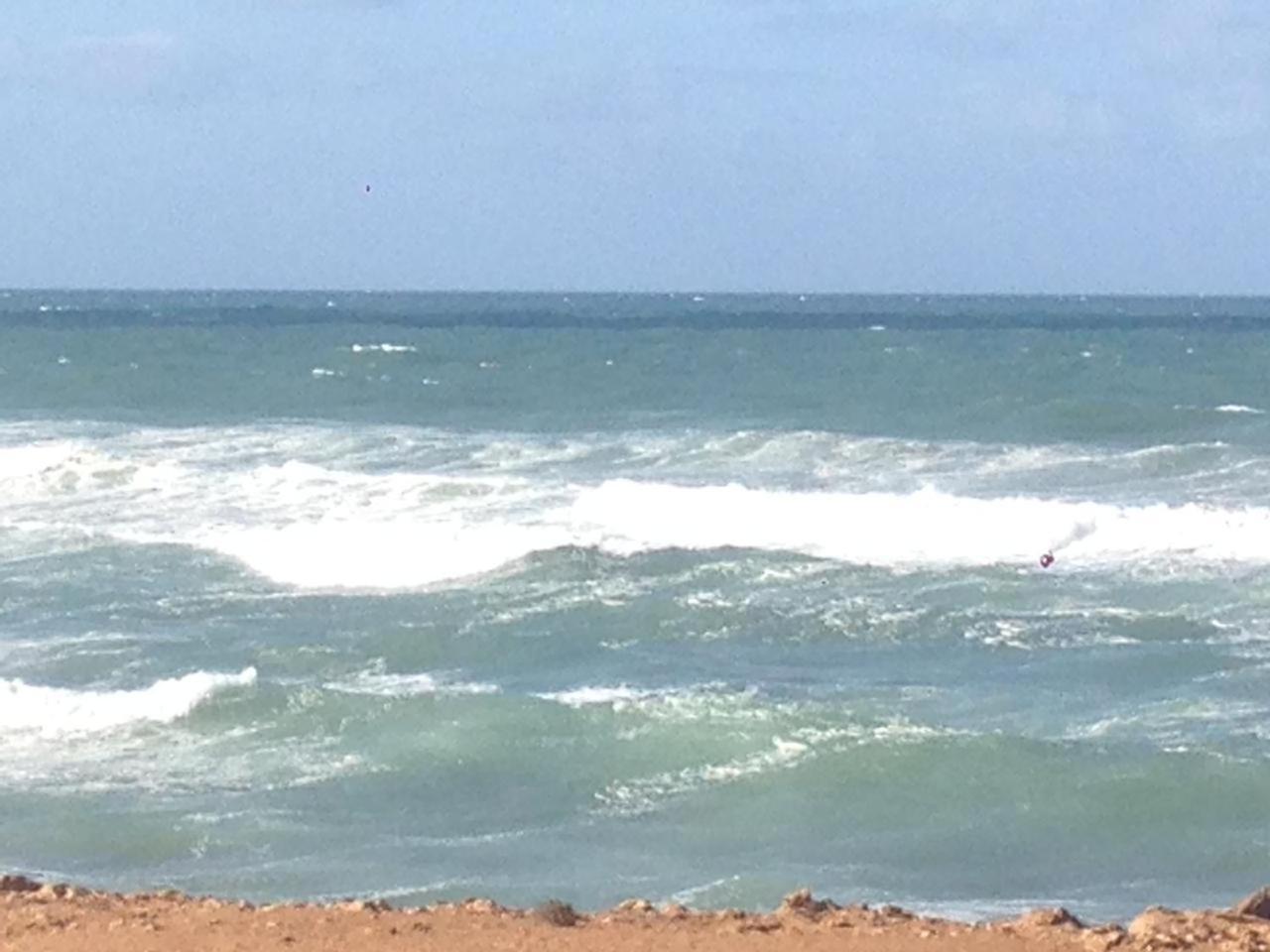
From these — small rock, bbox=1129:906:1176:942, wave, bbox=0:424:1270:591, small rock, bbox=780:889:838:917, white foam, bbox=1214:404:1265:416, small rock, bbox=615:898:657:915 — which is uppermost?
Result: small rock, bbox=1129:906:1176:942

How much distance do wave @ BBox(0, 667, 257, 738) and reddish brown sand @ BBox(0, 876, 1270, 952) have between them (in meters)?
4.79

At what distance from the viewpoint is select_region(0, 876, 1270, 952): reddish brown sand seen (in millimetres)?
7348

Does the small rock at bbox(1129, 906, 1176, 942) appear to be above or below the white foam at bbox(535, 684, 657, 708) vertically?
above

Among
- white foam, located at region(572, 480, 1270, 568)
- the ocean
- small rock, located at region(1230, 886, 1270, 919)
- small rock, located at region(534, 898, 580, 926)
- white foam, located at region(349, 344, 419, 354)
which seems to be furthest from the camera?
white foam, located at region(349, 344, 419, 354)

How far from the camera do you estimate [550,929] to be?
25.0ft

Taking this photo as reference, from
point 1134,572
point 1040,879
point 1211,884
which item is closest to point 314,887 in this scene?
point 1040,879

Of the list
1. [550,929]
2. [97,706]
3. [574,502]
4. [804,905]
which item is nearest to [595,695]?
[97,706]

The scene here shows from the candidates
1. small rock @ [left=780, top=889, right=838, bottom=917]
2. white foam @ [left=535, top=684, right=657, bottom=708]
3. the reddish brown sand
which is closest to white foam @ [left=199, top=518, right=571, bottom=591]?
white foam @ [left=535, top=684, right=657, bottom=708]

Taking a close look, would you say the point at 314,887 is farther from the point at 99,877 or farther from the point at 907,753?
the point at 907,753

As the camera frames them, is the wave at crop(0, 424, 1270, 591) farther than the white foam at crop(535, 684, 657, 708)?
Yes

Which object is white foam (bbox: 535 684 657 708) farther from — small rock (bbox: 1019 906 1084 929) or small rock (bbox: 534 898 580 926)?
small rock (bbox: 1019 906 1084 929)

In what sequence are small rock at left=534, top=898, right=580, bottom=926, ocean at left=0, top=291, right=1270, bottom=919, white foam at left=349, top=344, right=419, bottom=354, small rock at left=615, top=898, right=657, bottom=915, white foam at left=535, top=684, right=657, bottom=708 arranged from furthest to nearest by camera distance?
1. white foam at left=349, top=344, right=419, bottom=354
2. white foam at left=535, top=684, right=657, bottom=708
3. ocean at left=0, top=291, right=1270, bottom=919
4. small rock at left=615, top=898, right=657, bottom=915
5. small rock at left=534, top=898, right=580, bottom=926

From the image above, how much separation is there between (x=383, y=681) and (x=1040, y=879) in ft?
17.3

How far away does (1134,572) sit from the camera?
1902 centimetres
